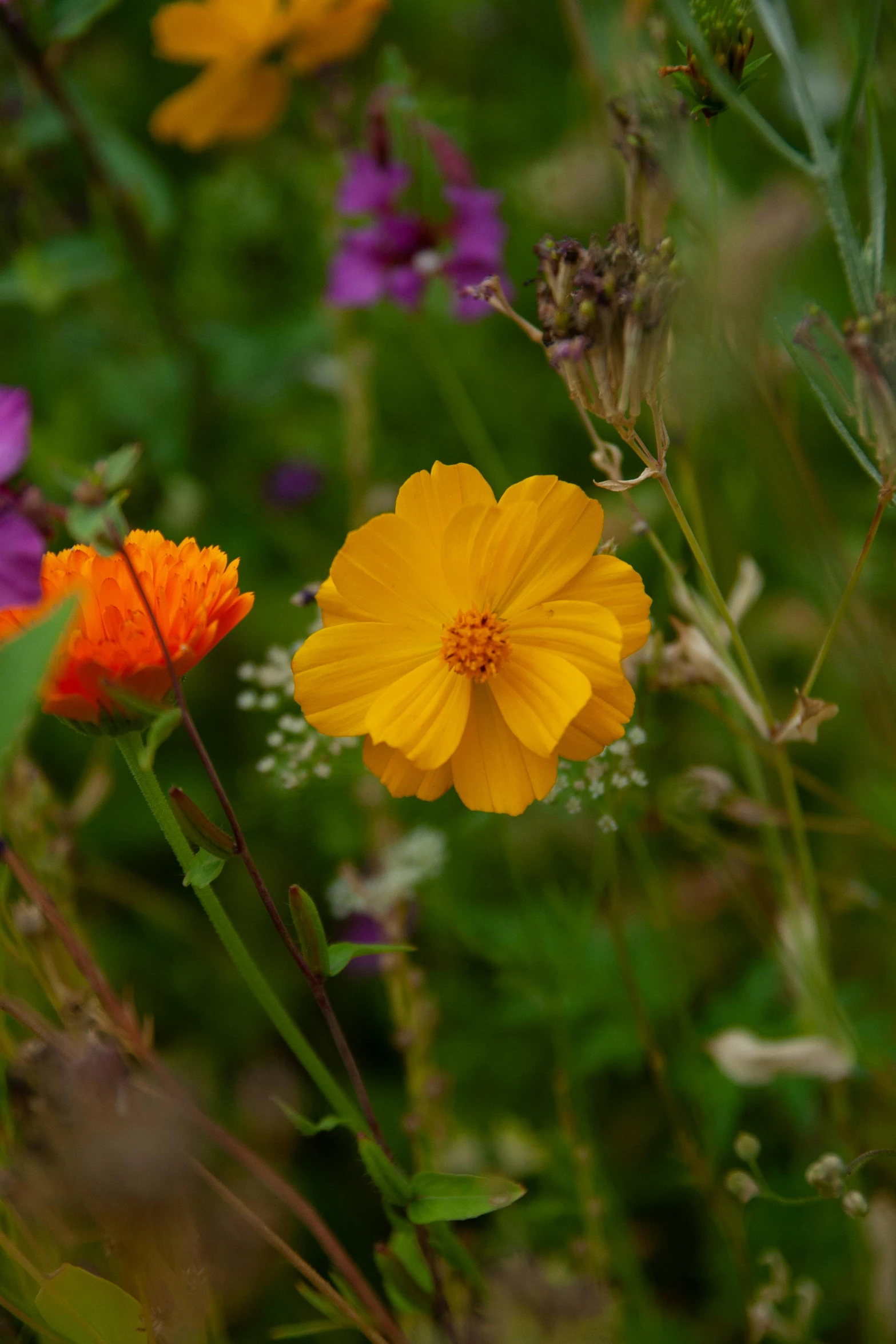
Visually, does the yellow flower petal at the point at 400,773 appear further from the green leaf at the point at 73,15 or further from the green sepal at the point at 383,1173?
the green leaf at the point at 73,15

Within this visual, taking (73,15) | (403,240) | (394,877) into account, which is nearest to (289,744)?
(394,877)

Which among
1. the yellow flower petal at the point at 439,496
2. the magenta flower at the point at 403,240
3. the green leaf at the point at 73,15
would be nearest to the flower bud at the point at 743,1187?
the yellow flower petal at the point at 439,496

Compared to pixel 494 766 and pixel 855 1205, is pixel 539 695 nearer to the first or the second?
pixel 494 766

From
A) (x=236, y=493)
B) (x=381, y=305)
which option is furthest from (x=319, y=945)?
(x=381, y=305)

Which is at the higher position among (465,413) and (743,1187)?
(465,413)

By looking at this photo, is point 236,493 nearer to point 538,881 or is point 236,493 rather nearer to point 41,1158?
point 538,881
